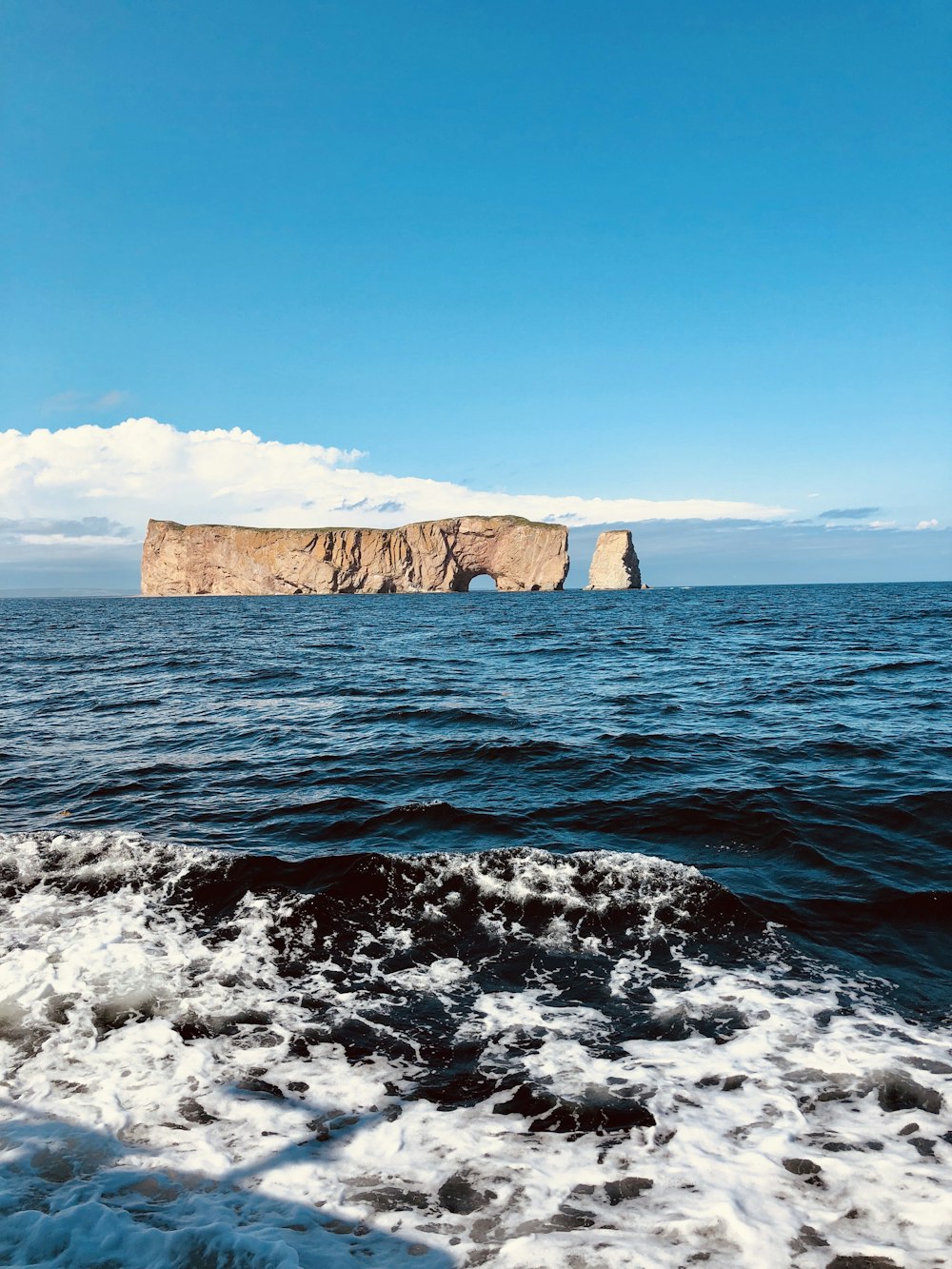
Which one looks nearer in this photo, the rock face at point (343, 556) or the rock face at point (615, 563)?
the rock face at point (343, 556)

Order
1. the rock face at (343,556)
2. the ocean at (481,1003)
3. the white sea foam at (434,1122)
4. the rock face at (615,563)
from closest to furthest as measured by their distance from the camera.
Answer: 1. the white sea foam at (434,1122)
2. the ocean at (481,1003)
3. the rock face at (343,556)
4. the rock face at (615,563)

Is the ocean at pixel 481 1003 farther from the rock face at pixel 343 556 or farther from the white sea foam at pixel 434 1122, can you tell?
the rock face at pixel 343 556

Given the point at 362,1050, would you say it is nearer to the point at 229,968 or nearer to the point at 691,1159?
the point at 229,968

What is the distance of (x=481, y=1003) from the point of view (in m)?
5.49

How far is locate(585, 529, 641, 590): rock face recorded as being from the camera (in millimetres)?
149625

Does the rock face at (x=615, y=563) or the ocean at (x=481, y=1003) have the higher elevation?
the rock face at (x=615, y=563)

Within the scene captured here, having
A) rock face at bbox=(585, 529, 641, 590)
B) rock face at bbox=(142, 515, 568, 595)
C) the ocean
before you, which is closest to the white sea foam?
the ocean

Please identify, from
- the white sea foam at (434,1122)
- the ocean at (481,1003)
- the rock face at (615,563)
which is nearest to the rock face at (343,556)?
the rock face at (615,563)

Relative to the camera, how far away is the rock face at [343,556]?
14438 cm

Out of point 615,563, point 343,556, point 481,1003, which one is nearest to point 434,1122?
point 481,1003

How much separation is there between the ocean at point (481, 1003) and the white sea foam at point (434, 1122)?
0.02 meters

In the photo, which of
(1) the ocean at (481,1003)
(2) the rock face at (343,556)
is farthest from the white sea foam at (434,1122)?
(2) the rock face at (343,556)

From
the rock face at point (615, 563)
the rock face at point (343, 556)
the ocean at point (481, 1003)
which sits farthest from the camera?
A: the rock face at point (615, 563)

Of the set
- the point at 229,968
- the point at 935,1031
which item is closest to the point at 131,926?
the point at 229,968
